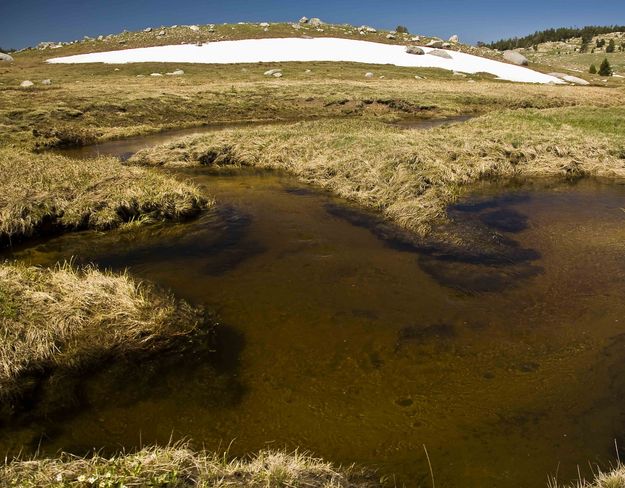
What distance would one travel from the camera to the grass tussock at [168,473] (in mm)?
4520

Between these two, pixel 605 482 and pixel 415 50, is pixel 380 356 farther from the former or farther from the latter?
pixel 415 50

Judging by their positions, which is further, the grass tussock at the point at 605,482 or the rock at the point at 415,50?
the rock at the point at 415,50

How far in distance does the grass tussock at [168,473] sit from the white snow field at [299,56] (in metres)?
80.8

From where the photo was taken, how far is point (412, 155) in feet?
66.5

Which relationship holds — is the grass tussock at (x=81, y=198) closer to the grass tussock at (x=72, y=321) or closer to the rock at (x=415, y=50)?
the grass tussock at (x=72, y=321)

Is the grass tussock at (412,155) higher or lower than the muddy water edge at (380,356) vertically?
higher

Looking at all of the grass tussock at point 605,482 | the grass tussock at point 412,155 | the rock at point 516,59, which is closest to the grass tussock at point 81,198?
the grass tussock at point 412,155

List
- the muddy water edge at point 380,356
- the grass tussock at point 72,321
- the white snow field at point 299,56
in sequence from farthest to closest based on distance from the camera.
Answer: the white snow field at point 299,56, the grass tussock at point 72,321, the muddy water edge at point 380,356

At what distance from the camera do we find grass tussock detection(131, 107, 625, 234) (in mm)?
17797

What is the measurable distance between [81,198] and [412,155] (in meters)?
13.6

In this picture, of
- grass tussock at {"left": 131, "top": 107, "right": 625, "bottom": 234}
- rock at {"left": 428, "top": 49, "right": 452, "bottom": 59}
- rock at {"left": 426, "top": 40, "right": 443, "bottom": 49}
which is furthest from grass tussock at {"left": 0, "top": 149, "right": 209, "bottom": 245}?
rock at {"left": 426, "top": 40, "right": 443, "bottom": 49}

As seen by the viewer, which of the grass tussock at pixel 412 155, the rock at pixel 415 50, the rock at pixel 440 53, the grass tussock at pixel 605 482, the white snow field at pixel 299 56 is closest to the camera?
the grass tussock at pixel 605 482

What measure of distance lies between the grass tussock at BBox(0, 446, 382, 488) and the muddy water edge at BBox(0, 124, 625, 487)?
1.04 m

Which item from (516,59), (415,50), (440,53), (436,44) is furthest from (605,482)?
(436,44)
